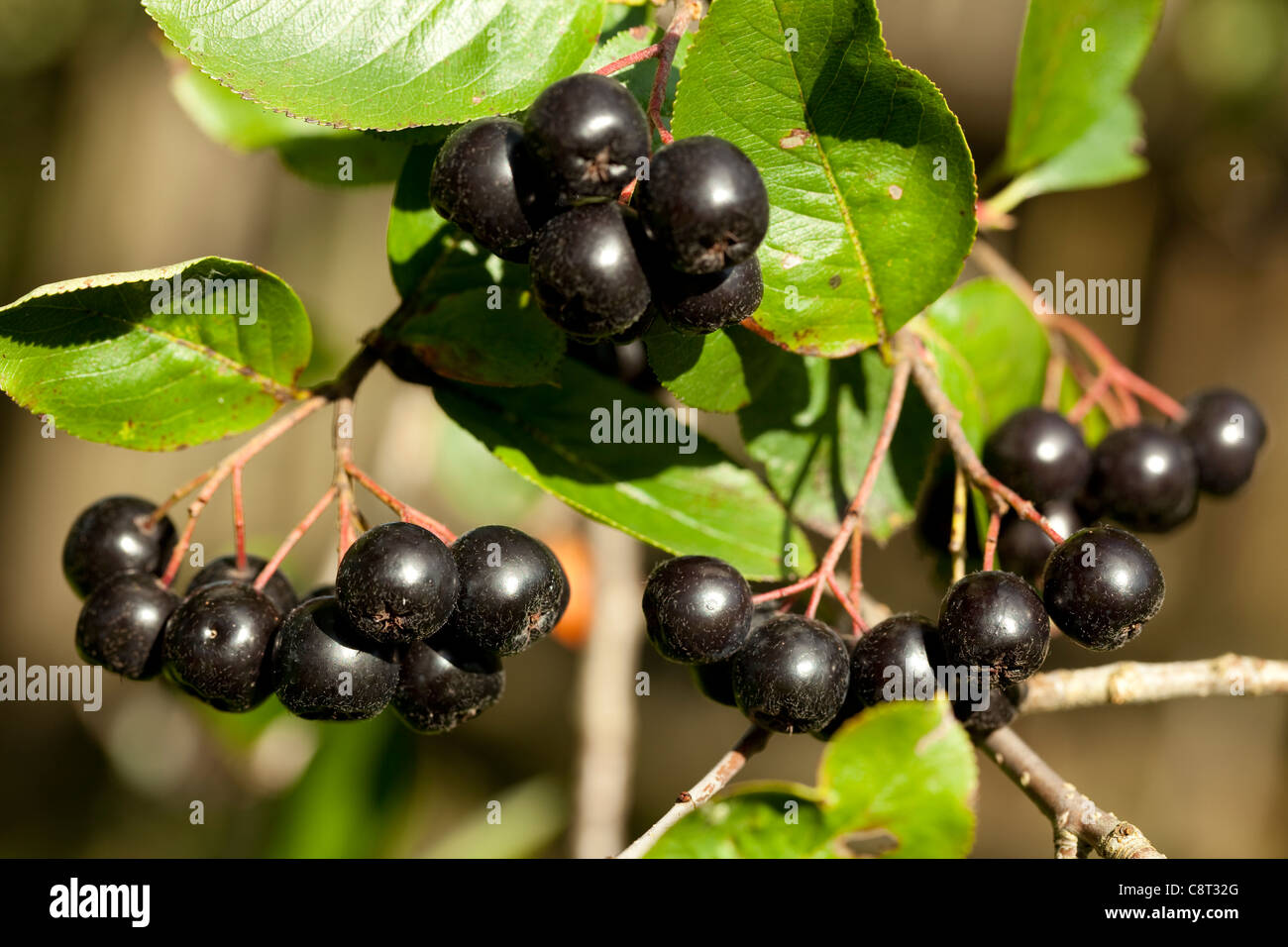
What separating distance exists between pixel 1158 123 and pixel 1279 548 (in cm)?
182

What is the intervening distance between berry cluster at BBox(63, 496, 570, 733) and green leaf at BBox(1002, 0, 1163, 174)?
1.16 metres

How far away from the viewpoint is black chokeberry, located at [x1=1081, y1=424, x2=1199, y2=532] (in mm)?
1571

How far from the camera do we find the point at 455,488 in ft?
10.5

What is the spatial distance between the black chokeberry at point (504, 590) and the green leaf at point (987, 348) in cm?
76

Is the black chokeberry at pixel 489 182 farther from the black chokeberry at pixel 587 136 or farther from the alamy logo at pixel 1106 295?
the alamy logo at pixel 1106 295

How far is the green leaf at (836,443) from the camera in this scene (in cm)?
150

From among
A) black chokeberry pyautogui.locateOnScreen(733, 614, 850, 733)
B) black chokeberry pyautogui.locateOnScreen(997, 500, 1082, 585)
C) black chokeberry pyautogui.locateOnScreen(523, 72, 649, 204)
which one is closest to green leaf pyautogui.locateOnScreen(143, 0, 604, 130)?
black chokeberry pyautogui.locateOnScreen(523, 72, 649, 204)

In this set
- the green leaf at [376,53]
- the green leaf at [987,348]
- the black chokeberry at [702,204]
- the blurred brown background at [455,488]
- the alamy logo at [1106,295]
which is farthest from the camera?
the alamy logo at [1106,295]

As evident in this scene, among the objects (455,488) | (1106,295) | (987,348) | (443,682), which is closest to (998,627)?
(443,682)

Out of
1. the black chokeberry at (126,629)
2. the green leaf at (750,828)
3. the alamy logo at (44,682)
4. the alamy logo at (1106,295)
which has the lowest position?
the alamy logo at (44,682)
